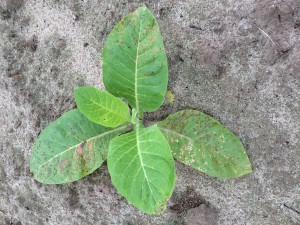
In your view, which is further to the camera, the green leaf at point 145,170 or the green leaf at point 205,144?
the green leaf at point 205,144

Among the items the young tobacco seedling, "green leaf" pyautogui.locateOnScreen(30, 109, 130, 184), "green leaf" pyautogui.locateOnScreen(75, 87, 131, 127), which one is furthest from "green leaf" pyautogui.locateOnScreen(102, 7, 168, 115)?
"green leaf" pyautogui.locateOnScreen(30, 109, 130, 184)

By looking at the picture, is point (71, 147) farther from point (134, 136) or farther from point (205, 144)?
point (205, 144)

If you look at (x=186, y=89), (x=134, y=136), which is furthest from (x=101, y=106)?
(x=186, y=89)

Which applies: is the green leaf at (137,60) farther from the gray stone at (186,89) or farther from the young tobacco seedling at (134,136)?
the gray stone at (186,89)

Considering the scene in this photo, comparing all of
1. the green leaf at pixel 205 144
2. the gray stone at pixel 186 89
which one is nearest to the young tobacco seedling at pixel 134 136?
the green leaf at pixel 205 144

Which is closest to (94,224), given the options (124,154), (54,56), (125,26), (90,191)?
(90,191)

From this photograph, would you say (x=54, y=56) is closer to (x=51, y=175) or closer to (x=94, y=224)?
(x=51, y=175)
